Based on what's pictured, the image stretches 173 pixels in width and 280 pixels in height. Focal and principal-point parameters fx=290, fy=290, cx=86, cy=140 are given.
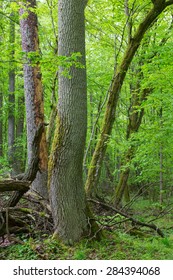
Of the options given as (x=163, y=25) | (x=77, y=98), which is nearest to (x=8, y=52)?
(x=77, y=98)

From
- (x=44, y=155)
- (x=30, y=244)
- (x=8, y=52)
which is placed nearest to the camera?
(x=30, y=244)

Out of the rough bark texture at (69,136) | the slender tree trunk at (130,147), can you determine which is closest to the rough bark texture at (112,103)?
the slender tree trunk at (130,147)

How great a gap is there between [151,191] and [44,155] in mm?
11273

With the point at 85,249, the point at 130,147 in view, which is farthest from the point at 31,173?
the point at 130,147

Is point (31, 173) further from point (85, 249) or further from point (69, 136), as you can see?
point (85, 249)

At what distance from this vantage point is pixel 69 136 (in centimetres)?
446

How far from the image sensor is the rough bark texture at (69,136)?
175 inches

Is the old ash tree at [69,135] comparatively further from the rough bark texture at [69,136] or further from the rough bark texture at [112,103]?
the rough bark texture at [112,103]

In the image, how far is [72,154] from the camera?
4.46 meters

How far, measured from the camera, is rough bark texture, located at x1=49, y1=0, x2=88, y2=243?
4449 millimetres

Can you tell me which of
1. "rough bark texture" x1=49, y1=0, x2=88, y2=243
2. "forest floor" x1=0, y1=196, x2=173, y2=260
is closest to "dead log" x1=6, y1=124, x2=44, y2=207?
"forest floor" x1=0, y1=196, x2=173, y2=260

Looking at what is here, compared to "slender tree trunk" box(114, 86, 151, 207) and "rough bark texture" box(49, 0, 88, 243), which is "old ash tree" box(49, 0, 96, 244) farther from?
"slender tree trunk" box(114, 86, 151, 207)
